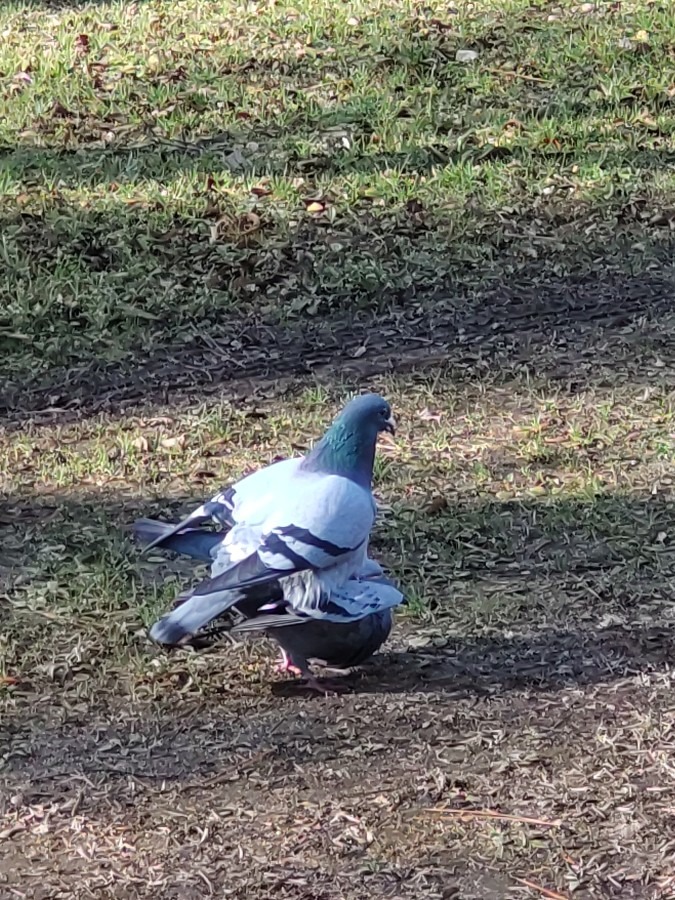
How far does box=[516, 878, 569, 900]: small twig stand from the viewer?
119 inches

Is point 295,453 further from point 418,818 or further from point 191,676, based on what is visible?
point 418,818

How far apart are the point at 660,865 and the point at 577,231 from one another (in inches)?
166

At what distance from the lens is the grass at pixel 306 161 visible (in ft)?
20.5

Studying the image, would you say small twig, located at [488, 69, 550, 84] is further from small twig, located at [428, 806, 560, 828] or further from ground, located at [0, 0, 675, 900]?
small twig, located at [428, 806, 560, 828]

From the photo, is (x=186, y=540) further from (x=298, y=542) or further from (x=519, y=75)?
(x=519, y=75)

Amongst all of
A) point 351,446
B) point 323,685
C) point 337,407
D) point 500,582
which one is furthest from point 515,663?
point 337,407

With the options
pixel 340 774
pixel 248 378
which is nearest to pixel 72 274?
pixel 248 378

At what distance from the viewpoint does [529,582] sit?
14.1 ft

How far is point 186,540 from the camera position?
3656mm

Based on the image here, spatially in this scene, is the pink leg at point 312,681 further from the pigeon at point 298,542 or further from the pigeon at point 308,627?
the pigeon at point 298,542

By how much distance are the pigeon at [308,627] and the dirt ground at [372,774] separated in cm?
12

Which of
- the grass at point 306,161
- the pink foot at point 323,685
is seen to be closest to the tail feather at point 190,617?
the pink foot at point 323,685

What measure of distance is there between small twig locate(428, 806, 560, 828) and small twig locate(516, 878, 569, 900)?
21cm

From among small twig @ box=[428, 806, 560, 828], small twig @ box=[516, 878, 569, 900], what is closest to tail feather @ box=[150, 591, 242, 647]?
small twig @ box=[428, 806, 560, 828]
